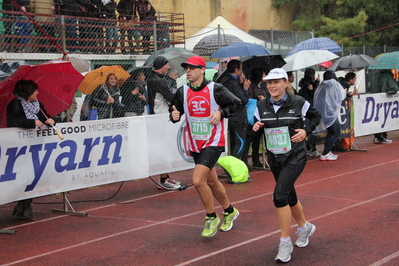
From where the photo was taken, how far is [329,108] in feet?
43.9

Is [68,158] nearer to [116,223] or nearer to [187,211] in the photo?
[116,223]

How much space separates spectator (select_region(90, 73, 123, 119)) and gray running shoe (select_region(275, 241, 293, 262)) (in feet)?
19.7

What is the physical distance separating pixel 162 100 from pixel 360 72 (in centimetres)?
1809

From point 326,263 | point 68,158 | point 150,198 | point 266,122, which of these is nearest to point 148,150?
point 150,198

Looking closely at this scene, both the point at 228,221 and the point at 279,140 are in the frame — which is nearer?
the point at 279,140

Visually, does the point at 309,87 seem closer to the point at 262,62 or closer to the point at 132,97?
the point at 262,62

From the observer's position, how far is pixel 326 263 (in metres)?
5.85

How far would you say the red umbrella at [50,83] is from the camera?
27.1 feet

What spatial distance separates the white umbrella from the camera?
13.2 m

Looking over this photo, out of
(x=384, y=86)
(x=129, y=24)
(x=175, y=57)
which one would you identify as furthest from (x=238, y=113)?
(x=129, y=24)

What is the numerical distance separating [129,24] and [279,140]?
11.6 metres

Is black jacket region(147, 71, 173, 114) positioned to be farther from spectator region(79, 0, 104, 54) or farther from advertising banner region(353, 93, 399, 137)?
advertising banner region(353, 93, 399, 137)

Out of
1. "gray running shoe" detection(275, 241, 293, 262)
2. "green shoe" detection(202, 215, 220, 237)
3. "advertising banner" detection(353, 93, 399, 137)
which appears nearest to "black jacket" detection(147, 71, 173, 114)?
"green shoe" detection(202, 215, 220, 237)

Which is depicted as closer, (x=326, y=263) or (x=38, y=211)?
(x=326, y=263)
